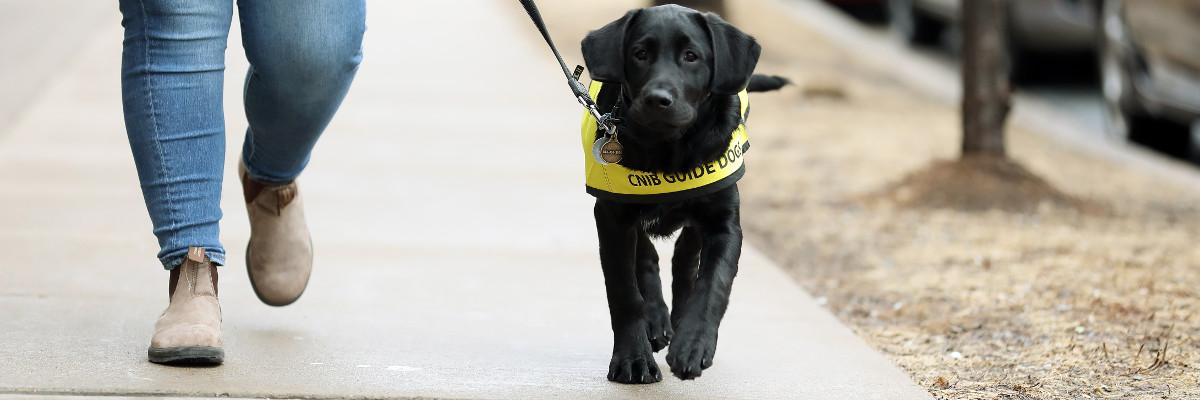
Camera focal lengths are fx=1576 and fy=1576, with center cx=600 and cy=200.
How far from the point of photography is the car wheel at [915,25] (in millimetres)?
13961

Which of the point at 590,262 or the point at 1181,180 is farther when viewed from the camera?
the point at 1181,180

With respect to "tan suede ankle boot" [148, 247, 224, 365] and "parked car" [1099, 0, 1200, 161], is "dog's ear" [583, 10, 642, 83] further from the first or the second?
"parked car" [1099, 0, 1200, 161]

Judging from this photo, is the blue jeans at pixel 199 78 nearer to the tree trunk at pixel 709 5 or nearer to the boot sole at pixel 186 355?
the boot sole at pixel 186 355

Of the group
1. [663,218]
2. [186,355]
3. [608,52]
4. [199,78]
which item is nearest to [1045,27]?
[663,218]

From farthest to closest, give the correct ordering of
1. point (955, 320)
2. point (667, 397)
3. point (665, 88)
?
point (955, 320), point (667, 397), point (665, 88)

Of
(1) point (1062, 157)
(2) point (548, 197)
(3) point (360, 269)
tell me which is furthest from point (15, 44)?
(1) point (1062, 157)

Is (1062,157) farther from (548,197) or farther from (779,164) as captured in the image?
(548,197)

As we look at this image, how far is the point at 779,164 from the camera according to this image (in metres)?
8.27

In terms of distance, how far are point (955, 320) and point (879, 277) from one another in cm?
83

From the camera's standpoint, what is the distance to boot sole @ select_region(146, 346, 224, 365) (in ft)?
11.5

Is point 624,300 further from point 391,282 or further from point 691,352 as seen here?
point 391,282

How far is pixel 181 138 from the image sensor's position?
11.6 feet

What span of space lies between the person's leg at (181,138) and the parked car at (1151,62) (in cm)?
633

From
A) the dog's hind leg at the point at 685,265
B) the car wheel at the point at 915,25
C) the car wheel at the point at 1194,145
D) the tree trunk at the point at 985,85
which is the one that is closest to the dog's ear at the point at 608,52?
the dog's hind leg at the point at 685,265
